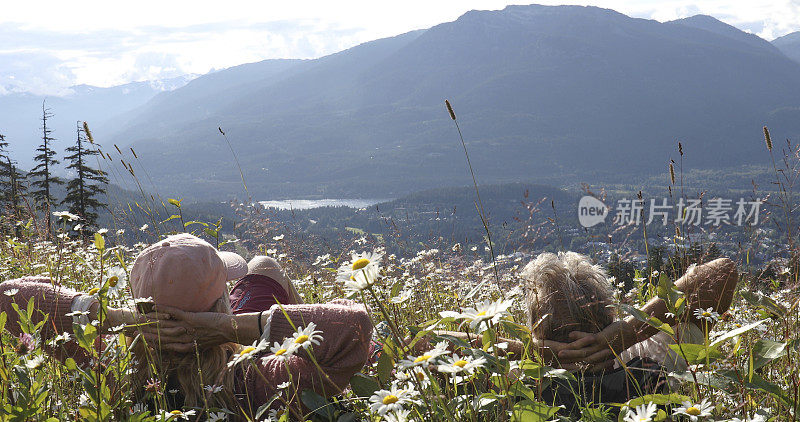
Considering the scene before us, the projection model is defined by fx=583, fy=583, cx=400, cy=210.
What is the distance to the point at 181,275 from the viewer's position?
226 centimetres

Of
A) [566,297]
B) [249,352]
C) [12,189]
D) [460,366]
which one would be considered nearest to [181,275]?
[249,352]

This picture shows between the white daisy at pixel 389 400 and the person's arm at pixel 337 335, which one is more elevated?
the white daisy at pixel 389 400

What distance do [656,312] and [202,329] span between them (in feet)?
5.85

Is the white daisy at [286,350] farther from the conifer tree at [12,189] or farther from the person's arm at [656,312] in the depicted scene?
the conifer tree at [12,189]

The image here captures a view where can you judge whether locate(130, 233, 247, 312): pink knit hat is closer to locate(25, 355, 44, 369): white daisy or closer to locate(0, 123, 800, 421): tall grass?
locate(0, 123, 800, 421): tall grass

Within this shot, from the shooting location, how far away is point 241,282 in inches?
142

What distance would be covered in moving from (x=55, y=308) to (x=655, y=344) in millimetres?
2662

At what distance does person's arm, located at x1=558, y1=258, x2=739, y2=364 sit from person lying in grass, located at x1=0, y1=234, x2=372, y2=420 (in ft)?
2.75

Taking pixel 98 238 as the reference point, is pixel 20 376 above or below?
below

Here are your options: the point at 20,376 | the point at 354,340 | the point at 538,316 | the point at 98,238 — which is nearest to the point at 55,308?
the point at 20,376

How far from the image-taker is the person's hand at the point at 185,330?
2186 millimetres

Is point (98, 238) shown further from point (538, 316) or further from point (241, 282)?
point (241, 282)

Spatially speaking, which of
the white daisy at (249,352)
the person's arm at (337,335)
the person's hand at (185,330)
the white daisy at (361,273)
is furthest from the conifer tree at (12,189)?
the white daisy at (361,273)

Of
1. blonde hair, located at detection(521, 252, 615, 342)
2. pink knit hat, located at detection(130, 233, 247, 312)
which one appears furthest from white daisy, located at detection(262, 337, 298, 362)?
blonde hair, located at detection(521, 252, 615, 342)
